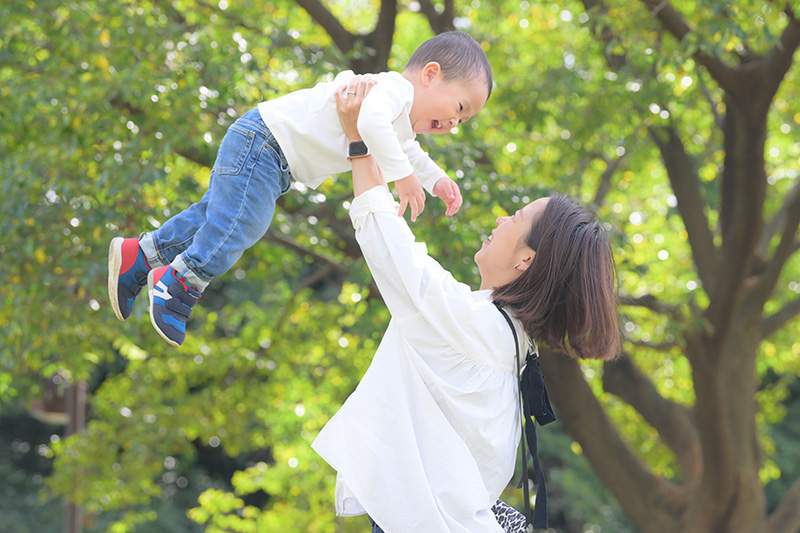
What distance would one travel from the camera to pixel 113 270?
2117 millimetres

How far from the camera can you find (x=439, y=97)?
2.11 meters

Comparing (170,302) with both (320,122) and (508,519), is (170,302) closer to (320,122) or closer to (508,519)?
(320,122)

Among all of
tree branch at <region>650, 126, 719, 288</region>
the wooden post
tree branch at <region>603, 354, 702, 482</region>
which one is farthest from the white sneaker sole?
the wooden post

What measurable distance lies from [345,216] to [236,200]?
370 cm

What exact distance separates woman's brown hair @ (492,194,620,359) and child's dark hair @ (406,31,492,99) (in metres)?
0.39

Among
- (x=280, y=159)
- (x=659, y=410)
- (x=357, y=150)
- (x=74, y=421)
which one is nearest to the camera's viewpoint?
(x=357, y=150)

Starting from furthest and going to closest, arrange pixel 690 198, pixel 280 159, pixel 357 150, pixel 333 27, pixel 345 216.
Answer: pixel 690 198, pixel 333 27, pixel 345 216, pixel 280 159, pixel 357 150

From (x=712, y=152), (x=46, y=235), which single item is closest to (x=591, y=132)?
(x=712, y=152)

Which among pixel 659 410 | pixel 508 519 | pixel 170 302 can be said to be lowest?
pixel 659 410

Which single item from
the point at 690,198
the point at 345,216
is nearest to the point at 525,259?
the point at 345,216

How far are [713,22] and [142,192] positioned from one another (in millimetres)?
3019

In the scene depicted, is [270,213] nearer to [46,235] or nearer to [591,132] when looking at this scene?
[46,235]

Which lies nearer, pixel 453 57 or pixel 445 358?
pixel 445 358

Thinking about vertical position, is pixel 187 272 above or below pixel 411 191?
below
